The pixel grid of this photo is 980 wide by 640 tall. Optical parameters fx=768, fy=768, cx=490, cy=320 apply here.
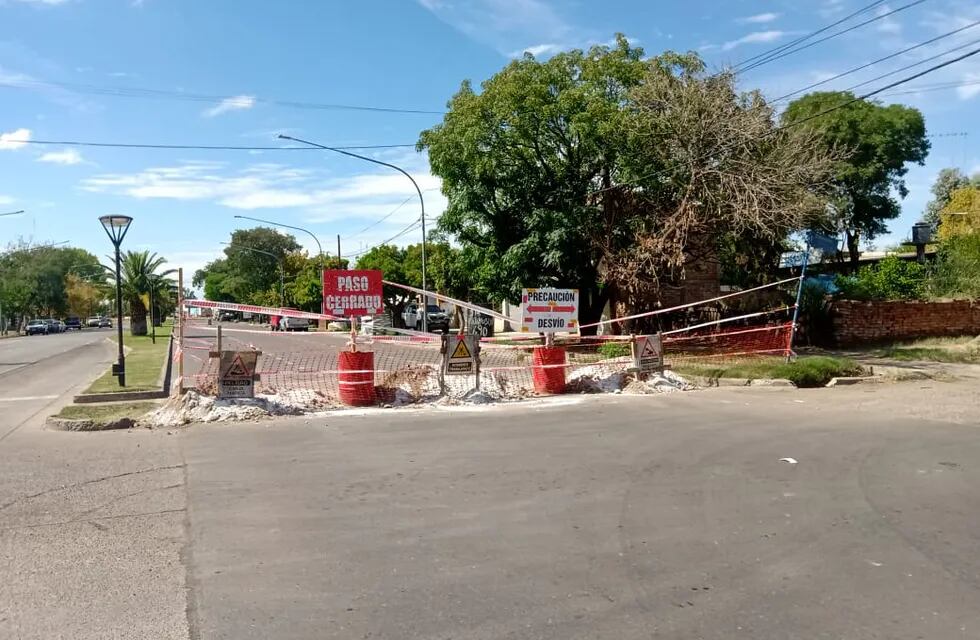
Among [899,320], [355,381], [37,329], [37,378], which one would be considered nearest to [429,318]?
[37,378]

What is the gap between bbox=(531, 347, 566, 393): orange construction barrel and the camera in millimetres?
15242

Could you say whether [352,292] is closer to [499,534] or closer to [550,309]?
[550,309]

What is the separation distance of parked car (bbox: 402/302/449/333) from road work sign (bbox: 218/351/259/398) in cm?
3173

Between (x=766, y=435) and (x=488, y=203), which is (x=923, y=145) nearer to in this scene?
(x=488, y=203)

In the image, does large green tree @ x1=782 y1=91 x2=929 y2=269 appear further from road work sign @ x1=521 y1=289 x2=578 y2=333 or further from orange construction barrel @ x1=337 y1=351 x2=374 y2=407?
orange construction barrel @ x1=337 y1=351 x2=374 y2=407

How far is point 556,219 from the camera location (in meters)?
24.1

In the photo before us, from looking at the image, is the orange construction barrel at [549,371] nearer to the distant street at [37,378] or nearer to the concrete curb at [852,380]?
the concrete curb at [852,380]

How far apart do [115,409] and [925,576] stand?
12.0 metres

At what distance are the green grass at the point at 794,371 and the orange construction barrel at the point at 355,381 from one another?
7.72 metres

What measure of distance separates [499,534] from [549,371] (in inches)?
366

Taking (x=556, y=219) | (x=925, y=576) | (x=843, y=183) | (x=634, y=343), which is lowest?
(x=925, y=576)

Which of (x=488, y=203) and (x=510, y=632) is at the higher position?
(x=488, y=203)

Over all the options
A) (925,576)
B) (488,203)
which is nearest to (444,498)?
(925,576)

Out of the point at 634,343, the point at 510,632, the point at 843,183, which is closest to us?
the point at 510,632
